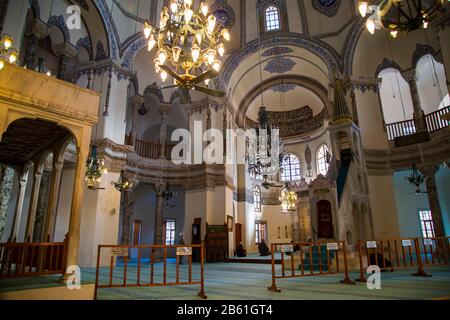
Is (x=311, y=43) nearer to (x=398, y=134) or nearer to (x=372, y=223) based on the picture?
(x=398, y=134)

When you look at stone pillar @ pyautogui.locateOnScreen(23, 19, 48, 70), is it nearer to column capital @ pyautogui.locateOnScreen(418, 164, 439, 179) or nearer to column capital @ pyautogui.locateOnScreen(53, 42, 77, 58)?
column capital @ pyautogui.locateOnScreen(53, 42, 77, 58)

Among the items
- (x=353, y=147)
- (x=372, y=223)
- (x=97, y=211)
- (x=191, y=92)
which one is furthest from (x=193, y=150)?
(x=372, y=223)

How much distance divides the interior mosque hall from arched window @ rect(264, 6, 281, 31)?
63 mm

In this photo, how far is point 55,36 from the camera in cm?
1088

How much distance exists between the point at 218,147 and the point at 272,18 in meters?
7.11

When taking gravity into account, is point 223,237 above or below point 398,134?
below

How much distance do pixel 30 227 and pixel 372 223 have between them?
1047cm

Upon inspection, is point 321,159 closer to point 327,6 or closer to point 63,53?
point 327,6

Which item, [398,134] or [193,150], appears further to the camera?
[193,150]

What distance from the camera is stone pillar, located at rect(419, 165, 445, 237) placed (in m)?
10.5

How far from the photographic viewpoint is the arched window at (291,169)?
20.4m

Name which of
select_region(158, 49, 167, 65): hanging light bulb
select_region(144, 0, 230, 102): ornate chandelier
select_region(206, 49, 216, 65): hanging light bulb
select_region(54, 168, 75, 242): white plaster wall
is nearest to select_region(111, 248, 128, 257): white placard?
select_region(144, 0, 230, 102): ornate chandelier

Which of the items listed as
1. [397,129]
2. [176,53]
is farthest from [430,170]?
[176,53]

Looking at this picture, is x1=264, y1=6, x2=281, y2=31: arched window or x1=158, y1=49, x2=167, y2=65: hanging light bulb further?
x1=264, y1=6, x2=281, y2=31: arched window
